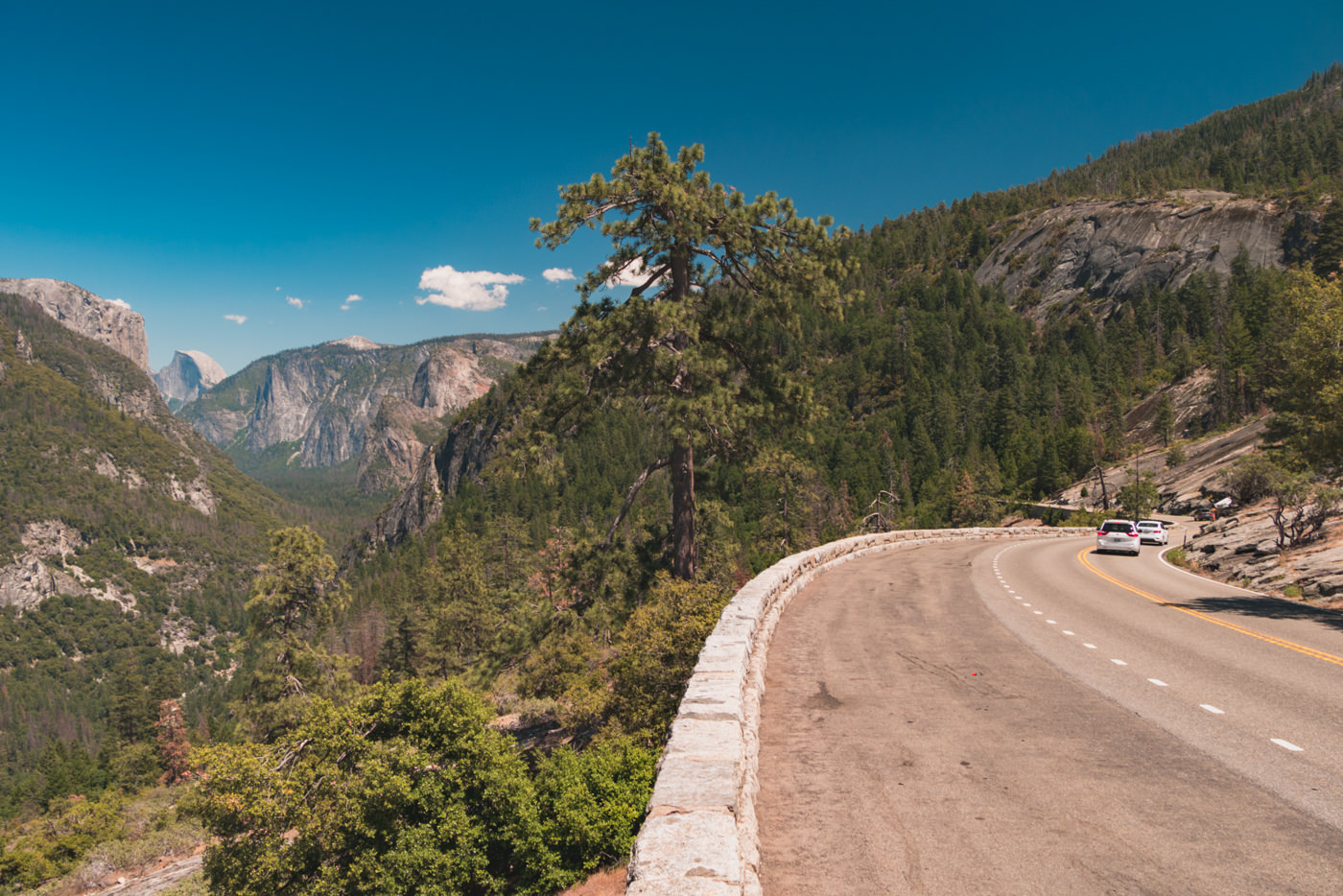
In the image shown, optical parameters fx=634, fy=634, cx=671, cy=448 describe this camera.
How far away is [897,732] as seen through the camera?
6.63 metres

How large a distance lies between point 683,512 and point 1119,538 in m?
25.3

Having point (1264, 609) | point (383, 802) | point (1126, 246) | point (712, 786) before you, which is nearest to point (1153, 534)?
point (1264, 609)

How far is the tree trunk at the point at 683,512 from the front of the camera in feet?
48.9

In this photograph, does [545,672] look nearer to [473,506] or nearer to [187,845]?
[187,845]

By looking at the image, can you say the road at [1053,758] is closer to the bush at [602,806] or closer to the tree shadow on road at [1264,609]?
the tree shadow on road at [1264,609]

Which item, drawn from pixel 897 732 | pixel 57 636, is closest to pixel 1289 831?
pixel 897 732

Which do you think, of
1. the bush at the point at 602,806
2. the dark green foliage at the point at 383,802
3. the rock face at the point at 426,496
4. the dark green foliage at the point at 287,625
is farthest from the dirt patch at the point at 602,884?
the rock face at the point at 426,496

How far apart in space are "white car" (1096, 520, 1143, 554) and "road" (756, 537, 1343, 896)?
61.6 ft

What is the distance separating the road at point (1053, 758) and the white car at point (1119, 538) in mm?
18772

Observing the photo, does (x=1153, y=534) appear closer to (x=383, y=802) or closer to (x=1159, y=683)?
(x=1159, y=683)

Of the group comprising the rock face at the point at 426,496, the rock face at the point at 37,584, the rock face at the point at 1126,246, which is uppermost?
the rock face at the point at 1126,246

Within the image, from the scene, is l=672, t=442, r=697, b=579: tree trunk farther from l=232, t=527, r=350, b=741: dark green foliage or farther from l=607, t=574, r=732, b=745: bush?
l=232, t=527, r=350, b=741: dark green foliage

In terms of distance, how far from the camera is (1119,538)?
2955 cm

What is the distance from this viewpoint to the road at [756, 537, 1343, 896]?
4180 mm
